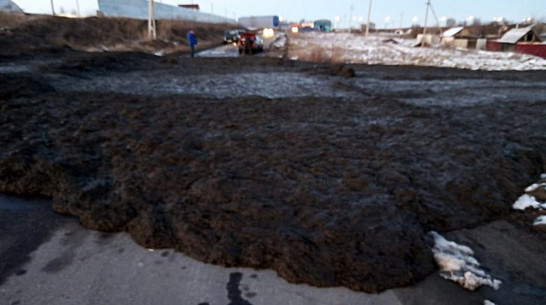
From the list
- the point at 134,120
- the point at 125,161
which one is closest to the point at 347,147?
the point at 125,161

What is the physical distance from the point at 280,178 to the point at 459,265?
191cm

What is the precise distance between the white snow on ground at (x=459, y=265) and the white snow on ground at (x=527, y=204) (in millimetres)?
1249

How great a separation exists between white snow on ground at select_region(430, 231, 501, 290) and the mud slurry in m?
0.10

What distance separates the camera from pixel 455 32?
144 ft

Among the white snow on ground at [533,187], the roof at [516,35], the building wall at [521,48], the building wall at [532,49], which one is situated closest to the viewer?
the white snow on ground at [533,187]

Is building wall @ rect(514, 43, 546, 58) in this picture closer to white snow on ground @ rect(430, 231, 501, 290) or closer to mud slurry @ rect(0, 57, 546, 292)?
mud slurry @ rect(0, 57, 546, 292)

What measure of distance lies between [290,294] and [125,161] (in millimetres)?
2782

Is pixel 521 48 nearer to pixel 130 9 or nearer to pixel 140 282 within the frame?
pixel 140 282

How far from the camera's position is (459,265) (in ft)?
8.79

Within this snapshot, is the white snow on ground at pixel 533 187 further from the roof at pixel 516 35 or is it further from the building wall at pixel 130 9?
the building wall at pixel 130 9

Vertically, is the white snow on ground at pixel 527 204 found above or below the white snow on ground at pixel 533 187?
below

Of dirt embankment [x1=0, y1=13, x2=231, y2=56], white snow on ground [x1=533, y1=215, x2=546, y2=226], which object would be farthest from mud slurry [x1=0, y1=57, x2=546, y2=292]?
dirt embankment [x1=0, y1=13, x2=231, y2=56]

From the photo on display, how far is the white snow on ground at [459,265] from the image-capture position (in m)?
2.50

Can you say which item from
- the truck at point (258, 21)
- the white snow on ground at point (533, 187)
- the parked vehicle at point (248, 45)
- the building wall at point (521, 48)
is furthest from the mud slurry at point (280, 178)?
the truck at point (258, 21)
